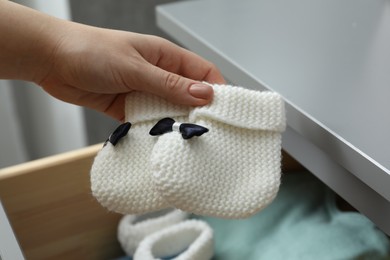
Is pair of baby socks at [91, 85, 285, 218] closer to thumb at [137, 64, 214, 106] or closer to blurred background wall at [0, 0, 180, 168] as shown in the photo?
thumb at [137, 64, 214, 106]

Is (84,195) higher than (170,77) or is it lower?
lower

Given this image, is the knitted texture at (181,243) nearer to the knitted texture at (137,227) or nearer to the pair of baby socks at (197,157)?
the knitted texture at (137,227)

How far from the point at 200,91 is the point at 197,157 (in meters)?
0.07

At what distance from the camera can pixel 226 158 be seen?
45 cm

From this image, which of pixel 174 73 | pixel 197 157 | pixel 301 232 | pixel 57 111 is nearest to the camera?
pixel 197 157

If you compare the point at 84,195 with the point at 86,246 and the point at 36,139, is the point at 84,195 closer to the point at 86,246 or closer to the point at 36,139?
the point at 86,246

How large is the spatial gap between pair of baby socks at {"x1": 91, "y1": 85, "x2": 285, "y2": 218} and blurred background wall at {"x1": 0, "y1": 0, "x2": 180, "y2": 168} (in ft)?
1.87

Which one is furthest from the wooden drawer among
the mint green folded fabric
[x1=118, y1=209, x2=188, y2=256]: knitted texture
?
the mint green folded fabric

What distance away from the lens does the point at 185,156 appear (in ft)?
1.39

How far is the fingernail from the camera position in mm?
475

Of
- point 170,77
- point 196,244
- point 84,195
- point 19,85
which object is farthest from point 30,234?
point 19,85

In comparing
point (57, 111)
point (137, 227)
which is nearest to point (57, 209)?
point (137, 227)

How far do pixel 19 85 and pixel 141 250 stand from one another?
0.55 metres

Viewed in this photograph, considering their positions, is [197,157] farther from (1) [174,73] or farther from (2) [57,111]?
(2) [57,111]
